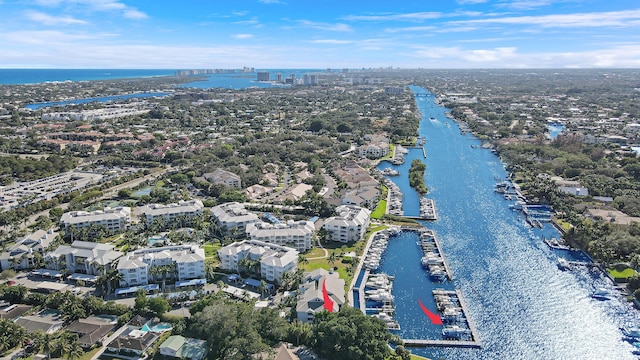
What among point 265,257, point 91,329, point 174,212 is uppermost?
point 174,212

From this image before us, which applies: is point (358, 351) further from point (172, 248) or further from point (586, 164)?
point (586, 164)

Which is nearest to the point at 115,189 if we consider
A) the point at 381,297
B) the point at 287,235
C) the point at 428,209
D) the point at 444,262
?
the point at 287,235

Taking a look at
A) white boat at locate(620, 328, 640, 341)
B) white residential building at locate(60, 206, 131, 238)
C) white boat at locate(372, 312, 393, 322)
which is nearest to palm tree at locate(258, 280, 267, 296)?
white boat at locate(372, 312, 393, 322)

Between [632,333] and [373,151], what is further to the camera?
[373,151]

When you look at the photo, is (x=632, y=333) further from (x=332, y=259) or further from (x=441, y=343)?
(x=332, y=259)

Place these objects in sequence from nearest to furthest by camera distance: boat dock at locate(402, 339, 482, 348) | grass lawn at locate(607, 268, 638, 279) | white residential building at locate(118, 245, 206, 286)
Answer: boat dock at locate(402, 339, 482, 348) < white residential building at locate(118, 245, 206, 286) < grass lawn at locate(607, 268, 638, 279)

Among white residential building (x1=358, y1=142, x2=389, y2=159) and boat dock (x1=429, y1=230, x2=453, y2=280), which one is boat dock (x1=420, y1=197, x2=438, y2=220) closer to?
boat dock (x1=429, y1=230, x2=453, y2=280)

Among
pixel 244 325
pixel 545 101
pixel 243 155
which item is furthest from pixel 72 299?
pixel 545 101
